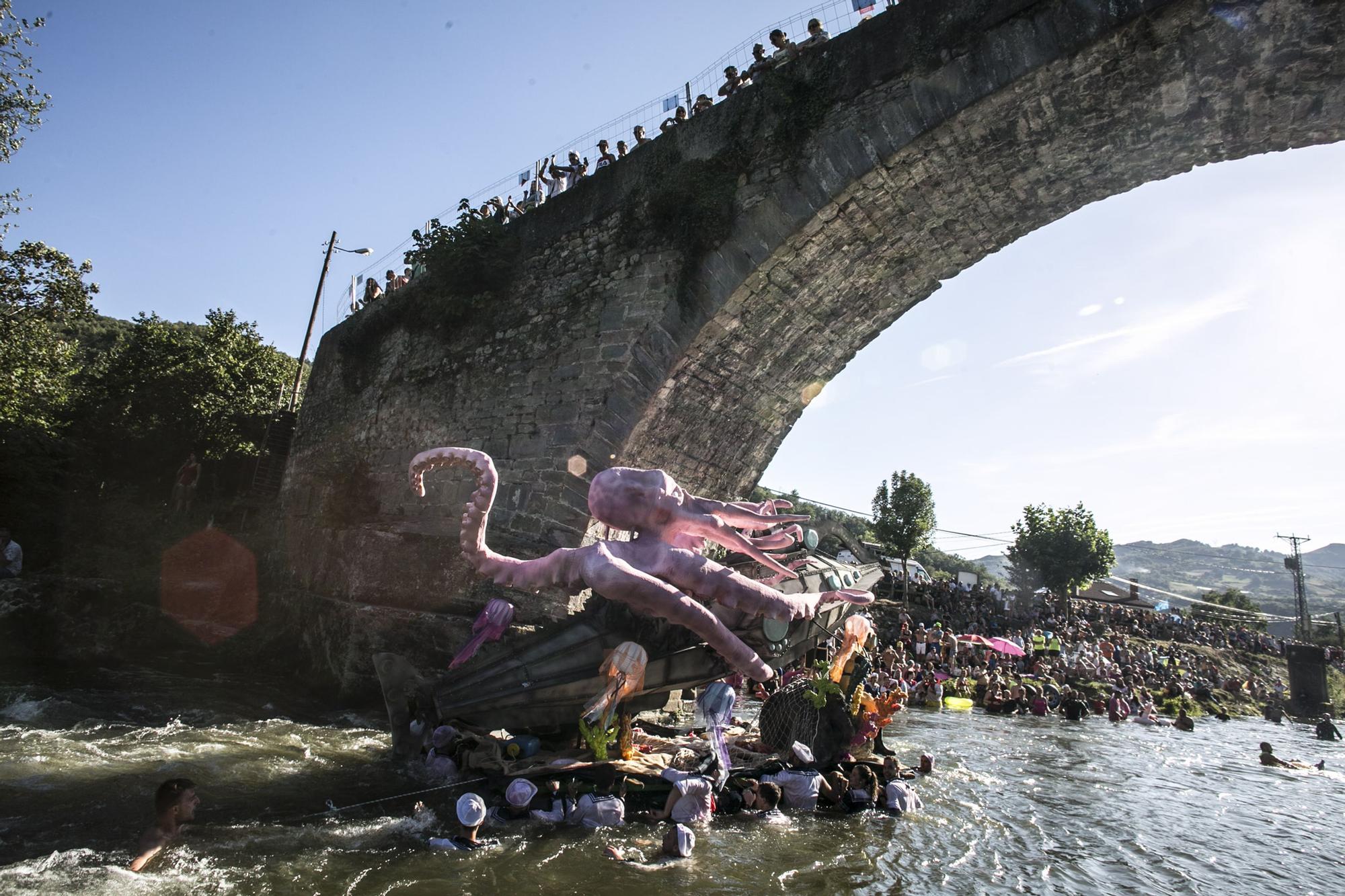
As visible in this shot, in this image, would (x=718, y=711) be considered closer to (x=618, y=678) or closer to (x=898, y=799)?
(x=618, y=678)

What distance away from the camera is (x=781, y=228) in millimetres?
8469

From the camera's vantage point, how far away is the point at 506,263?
11.1 metres

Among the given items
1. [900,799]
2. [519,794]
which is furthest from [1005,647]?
[519,794]

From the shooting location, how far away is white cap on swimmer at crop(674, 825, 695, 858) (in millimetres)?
4480

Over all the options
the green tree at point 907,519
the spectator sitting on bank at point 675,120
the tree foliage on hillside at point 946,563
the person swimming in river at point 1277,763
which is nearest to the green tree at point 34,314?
the spectator sitting on bank at point 675,120

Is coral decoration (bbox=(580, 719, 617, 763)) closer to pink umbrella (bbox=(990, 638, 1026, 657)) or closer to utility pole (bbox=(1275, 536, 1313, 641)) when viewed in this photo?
pink umbrella (bbox=(990, 638, 1026, 657))

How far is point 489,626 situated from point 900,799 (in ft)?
12.4

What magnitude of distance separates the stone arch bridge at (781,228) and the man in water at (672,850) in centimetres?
439

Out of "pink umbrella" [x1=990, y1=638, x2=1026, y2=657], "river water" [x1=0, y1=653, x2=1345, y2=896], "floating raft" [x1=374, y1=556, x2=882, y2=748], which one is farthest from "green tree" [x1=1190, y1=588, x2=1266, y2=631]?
"floating raft" [x1=374, y1=556, x2=882, y2=748]

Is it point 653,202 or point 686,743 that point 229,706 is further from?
point 653,202

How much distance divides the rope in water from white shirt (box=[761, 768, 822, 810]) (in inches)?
94.6

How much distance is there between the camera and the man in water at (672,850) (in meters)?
4.44

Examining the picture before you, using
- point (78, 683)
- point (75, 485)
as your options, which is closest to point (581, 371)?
point (78, 683)

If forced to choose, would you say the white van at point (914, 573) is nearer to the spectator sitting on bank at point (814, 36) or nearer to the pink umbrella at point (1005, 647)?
the pink umbrella at point (1005, 647)
